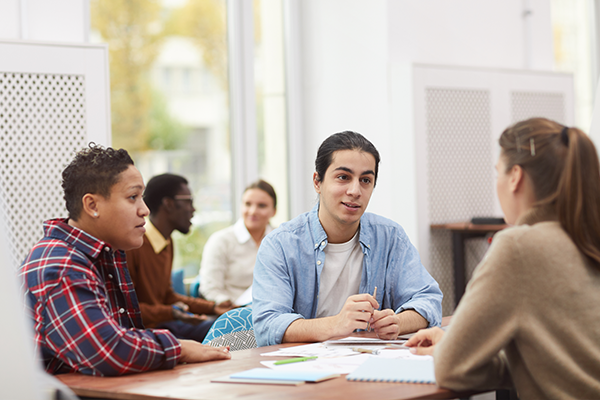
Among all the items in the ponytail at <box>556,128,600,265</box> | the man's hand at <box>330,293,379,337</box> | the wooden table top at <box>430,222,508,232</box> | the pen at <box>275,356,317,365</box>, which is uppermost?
the ponytail at <box>556,128,600,265</box>

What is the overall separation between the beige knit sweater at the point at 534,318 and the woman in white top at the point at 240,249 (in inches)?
106

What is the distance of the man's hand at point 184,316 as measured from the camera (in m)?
3.46

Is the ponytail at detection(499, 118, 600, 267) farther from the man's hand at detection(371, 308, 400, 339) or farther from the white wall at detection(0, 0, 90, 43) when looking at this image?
the white wall at detection(0, 0, 90, 43)

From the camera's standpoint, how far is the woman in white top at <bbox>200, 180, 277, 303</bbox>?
4.02 meters

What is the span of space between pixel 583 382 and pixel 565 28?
5.78m

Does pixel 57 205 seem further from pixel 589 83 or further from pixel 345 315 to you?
pixel 589 83

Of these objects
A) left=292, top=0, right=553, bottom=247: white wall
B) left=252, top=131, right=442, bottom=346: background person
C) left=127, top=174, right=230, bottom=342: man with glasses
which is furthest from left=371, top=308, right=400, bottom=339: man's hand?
left=292, top=0, right=553, bottom=247: white wall

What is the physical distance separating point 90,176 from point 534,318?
1217 millimetres

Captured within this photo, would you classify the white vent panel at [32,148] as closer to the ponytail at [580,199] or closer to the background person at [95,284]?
the background person at [95,284]

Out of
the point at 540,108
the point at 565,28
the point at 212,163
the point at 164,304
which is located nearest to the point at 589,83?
the point at 565,28

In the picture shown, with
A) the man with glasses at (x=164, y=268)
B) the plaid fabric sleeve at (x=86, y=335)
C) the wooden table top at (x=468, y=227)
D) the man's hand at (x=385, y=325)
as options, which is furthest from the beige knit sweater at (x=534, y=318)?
the wooden table top at (x=468, y=227)

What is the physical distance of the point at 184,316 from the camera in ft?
11.4

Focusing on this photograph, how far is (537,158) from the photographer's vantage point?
1499mm

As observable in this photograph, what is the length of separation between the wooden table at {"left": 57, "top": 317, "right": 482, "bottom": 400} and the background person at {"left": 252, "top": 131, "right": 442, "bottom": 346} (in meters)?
0.59
